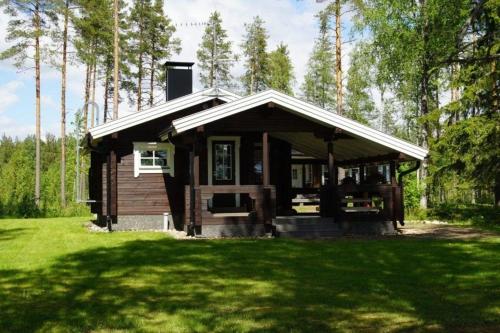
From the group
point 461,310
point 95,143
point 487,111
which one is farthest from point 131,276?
point 487,111

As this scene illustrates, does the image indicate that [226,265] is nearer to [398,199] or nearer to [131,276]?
[131,276]

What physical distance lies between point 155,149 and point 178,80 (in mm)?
3277

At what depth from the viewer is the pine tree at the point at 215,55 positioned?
156 ft

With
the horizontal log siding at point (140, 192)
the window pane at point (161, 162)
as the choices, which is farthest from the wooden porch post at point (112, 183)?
the window pane at point (161, 162)

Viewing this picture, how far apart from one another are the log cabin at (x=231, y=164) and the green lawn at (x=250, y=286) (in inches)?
74.8

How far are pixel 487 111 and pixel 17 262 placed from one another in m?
15.2

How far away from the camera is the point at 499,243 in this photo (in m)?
12.9

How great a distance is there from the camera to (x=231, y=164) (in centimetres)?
1747

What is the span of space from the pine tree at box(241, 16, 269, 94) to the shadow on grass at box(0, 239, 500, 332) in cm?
4034

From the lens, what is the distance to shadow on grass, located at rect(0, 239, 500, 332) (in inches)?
231

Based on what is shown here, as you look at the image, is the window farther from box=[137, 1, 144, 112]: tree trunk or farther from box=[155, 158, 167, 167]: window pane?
box=[137, 1, 144, 112]: tree trunk

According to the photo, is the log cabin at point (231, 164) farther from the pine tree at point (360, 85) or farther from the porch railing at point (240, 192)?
the pine tree at point (360, 85)

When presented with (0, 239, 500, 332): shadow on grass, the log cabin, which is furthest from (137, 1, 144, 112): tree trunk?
(0, 239, 500, 332): shadow on grass

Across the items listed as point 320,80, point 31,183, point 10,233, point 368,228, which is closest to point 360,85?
point 320,80
